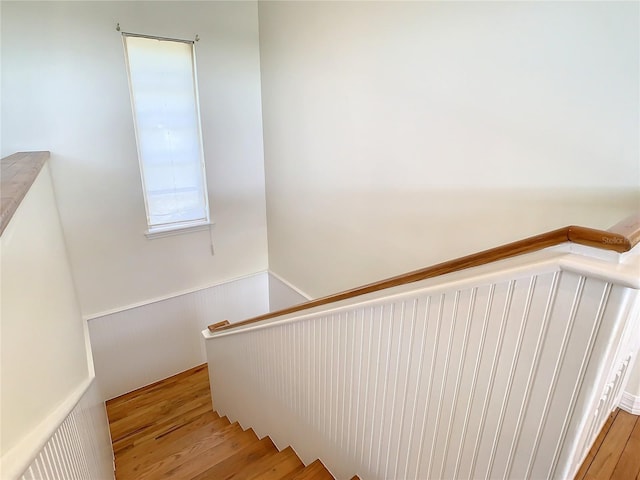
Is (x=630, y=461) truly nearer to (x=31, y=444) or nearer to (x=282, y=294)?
(x=31, y=444)

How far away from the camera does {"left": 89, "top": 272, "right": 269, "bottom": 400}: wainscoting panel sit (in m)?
3.10

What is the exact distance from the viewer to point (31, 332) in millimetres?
1122

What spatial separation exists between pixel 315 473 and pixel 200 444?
1291 mm

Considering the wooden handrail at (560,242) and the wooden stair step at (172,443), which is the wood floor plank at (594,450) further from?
the wooden stair step at (172,443)

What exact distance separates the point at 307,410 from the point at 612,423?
1.28 meters

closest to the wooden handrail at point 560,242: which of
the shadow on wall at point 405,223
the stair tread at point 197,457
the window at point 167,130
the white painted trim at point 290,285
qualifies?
the shadow on wall at point 405,223

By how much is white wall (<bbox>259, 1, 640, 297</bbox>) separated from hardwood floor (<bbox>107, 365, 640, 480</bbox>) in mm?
829

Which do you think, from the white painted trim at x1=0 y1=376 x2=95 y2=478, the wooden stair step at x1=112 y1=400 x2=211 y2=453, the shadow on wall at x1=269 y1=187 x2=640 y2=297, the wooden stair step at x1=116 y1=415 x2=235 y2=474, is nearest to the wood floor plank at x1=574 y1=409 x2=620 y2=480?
the shadow on wall at x1=269 y1=187 x2=640 y2=297

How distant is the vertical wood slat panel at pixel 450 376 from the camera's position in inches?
27.9

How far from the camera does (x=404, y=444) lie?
1.16 metres

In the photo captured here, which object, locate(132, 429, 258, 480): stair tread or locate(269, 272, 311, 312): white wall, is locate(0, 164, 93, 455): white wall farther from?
locate(269, 272, 311, 312): white wall

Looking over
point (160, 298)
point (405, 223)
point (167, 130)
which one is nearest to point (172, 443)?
point (160, 298)

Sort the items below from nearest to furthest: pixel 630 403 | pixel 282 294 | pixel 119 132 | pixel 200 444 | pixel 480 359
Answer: pixel 480 359
pixel 630 403
pixel 200 444
pixel 119 132
pixel 282 294

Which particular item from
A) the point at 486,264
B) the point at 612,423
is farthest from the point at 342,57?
the point at 612,423
